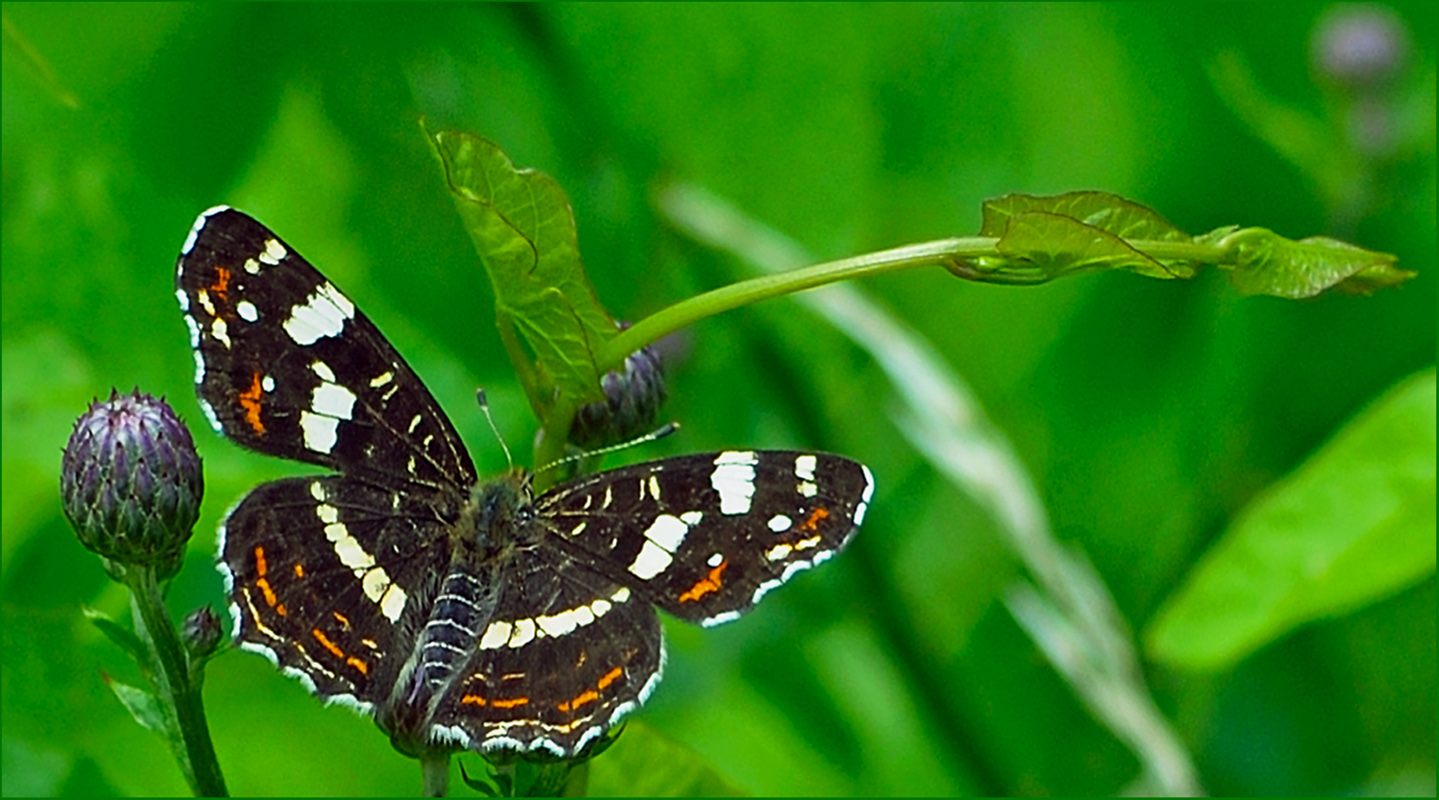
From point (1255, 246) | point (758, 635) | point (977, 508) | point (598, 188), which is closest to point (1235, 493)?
point (977, 508)

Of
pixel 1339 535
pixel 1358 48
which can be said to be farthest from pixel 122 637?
pixel 1358 48

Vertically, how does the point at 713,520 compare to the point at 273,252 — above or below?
below

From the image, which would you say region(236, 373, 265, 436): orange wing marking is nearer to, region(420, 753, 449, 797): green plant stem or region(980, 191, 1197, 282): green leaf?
region(420, 753, 449, 797): green plant stem

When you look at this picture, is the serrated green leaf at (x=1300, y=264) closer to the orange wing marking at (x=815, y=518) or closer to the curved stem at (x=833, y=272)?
the curved stem at (x=833, y=272)

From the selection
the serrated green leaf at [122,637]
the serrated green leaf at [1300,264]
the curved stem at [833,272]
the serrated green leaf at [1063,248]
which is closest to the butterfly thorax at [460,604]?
the serrated green leaf at [122,637]

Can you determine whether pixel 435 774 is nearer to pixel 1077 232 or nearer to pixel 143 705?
pixel 143 705

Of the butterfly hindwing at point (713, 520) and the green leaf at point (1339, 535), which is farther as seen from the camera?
the green leaf at point (1339, 535)
